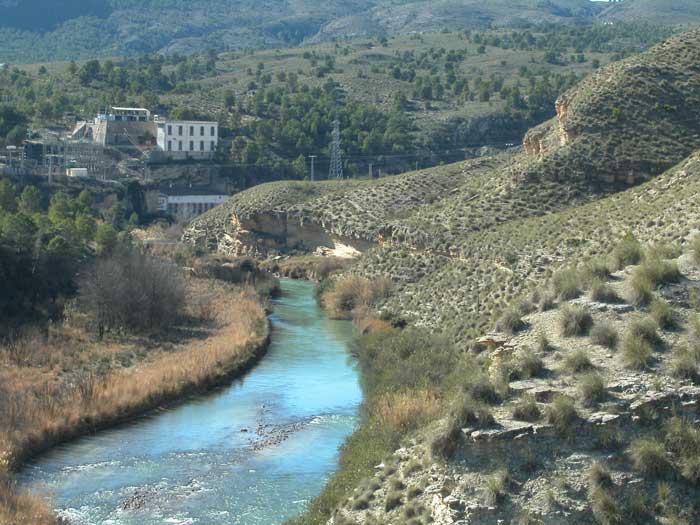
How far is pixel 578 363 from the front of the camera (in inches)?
882

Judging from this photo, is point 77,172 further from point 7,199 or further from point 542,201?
point 542,201

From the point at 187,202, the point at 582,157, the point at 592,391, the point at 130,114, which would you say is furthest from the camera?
the point at 130,114

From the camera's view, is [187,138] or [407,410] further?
[187,138]

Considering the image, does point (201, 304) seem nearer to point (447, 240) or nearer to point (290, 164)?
point (447, 240)

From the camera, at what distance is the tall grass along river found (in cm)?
2620

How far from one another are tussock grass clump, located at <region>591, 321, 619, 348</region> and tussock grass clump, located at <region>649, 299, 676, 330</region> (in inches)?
32.9

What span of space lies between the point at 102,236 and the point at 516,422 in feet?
125

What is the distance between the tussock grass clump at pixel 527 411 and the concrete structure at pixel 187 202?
6864 centimetres

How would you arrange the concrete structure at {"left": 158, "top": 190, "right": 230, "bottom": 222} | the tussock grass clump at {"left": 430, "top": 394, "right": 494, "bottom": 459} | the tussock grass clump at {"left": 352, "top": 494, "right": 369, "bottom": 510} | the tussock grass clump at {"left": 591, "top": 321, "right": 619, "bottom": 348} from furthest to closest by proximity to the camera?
the concrete structure at {"left": 158, "top": 190, "right": 230, "bottom": 222} < the tussock grass clump at {"left": 352, "top": 494, "right": 369, "bottom": 510} < the tussock grass clump at {"left": 591, "top": 321, "right": 619, "bottom": 348} < the tussock grass clump at {"left": 430, "top": 394, "right": 494, "bottom": 459}

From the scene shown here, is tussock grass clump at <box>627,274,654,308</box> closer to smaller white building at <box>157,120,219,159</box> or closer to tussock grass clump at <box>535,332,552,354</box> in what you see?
tussock grass clump at <box>535,332,552,354</box>

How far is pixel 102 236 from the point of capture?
56125mm

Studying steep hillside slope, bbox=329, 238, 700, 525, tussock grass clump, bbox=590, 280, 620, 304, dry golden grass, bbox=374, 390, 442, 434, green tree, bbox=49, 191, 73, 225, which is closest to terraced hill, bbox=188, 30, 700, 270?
green tree, bbox=49, 191, 73, 225

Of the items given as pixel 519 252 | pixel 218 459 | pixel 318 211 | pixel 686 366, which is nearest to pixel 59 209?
pixel 318 211

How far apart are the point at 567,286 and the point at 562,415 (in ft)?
17.6
